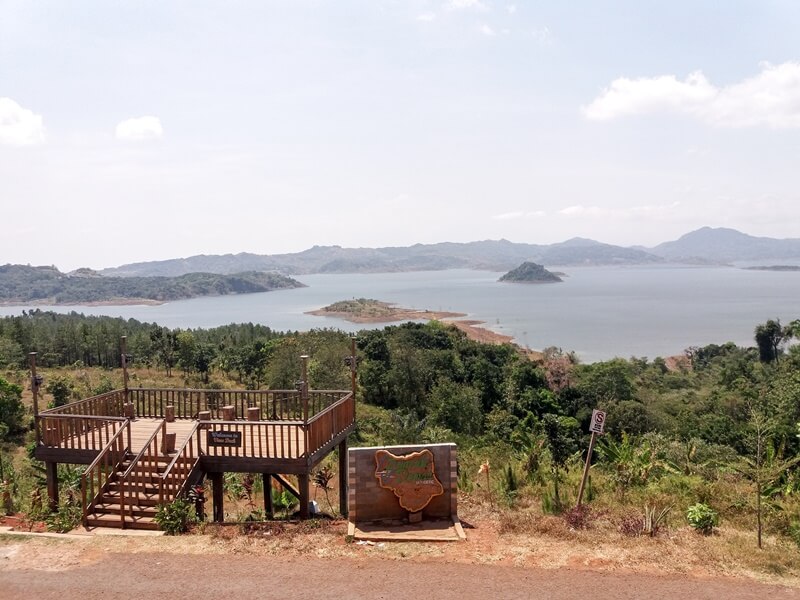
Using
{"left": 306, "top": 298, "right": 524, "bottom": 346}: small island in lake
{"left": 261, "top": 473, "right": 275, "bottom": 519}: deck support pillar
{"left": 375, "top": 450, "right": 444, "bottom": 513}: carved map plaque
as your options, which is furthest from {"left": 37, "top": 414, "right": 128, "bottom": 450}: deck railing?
{"left": 306, "top": 298, "right": 524, "bottom": 346}: small island in lake

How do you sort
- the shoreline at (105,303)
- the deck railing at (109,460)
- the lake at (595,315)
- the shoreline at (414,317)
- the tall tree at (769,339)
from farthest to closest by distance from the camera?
the shoreline at (105,303) → the shoreline at (414,317) → the lake at (595,315) → the tall tree at (769,339) → the deck railing at (109,460)

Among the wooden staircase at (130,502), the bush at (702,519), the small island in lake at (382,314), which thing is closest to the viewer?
the bush at (702,519)

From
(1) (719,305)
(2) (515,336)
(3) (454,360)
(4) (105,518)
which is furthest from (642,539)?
(1) (719,305)

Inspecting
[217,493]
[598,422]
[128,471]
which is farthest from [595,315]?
[128,471]

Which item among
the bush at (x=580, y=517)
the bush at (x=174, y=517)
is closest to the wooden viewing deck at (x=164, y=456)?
the bush at (x=174, y=517)

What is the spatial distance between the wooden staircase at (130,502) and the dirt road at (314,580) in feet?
4.58

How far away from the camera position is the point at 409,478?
8391 mm

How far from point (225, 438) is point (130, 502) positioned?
65.1 inches

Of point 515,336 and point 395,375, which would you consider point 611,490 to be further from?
point 515,336

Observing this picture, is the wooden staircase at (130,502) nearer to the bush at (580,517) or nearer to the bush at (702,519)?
the bush at (580,517)

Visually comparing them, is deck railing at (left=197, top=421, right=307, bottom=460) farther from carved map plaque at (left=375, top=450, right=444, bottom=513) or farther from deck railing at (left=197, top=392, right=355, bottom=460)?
carved map plaque at (left=375, top=450, right=444, bottom=513)

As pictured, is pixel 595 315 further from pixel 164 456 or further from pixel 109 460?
pixel 109 460

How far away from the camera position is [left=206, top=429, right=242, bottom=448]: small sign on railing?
9669 millimetres

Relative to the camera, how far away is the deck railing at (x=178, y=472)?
8.94 meters
